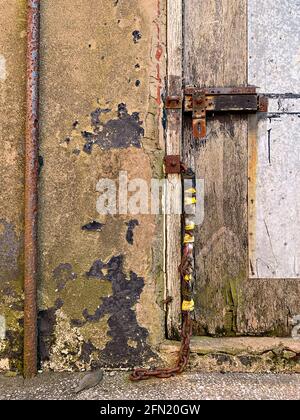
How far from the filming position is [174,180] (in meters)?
1.90

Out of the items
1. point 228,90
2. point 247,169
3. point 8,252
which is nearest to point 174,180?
point 247,169

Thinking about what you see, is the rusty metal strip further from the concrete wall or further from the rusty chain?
the rusty chain

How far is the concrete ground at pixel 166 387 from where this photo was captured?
1.70 metres

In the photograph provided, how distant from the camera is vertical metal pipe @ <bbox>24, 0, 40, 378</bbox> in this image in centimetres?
180

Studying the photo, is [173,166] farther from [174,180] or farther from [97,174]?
[97,174]

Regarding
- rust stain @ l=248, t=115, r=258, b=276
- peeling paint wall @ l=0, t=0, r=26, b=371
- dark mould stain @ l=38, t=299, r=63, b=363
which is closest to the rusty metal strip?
rust stain @ l=248, t=115, r=258, b=276

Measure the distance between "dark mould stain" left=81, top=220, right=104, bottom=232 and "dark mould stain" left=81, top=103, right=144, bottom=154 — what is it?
30 cm

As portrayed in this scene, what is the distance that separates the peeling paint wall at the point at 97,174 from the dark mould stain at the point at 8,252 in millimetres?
108

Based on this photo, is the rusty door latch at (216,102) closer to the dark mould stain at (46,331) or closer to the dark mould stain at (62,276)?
the dark mould stain at (62,276)

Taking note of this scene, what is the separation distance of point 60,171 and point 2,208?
28 cm

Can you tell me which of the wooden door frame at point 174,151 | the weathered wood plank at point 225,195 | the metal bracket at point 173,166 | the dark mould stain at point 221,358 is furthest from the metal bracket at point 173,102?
the dark mould stain at point 221,358

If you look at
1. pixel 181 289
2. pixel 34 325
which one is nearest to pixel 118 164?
pixel 181 289

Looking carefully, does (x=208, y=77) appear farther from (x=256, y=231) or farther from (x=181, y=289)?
(x=181, y=289)

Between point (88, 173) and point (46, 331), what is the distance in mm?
680
